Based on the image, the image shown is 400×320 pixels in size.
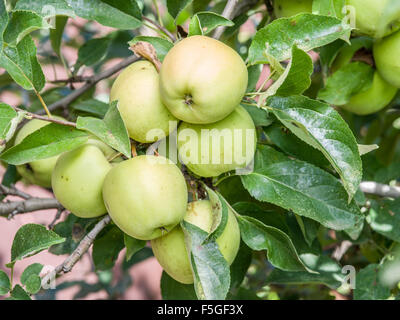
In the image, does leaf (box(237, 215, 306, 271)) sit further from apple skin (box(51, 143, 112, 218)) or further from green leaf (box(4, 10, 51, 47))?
green leaf (box(4, 10, 51, 47))

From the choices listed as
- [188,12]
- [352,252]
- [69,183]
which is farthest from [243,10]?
[352,252]

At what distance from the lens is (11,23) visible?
2.11 feet

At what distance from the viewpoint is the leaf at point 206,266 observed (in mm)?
610

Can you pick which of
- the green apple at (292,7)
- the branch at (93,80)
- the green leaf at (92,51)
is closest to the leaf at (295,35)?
the green apple at (292,7)

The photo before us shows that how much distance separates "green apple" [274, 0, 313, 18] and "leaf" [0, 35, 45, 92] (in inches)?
15.5

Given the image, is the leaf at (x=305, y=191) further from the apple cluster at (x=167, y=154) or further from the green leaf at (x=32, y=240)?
the green leaf at (x=32, y=240)

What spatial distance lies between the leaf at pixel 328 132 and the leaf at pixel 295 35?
0.22 feet

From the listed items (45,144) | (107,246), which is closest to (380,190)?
(107,246)

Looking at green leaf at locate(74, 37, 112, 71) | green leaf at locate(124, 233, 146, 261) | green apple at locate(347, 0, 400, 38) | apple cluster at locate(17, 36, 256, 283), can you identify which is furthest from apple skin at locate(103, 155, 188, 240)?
green leaf at locate(74, 37, 112, 71)

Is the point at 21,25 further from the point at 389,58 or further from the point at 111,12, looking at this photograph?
the point at 389,58

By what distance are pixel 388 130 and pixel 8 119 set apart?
3.22 feet

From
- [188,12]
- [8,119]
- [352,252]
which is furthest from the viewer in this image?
[352,252]

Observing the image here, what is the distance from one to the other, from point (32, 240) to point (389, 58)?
0.60m
